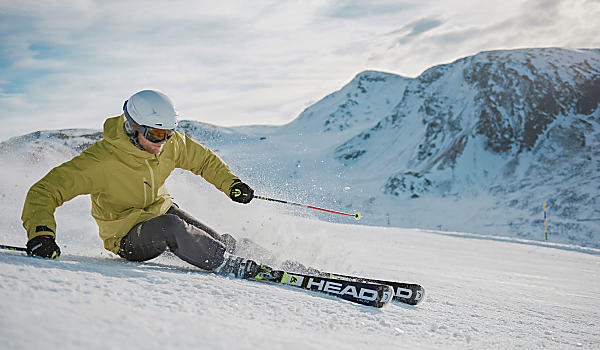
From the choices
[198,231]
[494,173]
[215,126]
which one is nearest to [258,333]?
[198,231]

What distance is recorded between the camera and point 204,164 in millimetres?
3689

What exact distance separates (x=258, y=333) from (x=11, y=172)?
238 inches

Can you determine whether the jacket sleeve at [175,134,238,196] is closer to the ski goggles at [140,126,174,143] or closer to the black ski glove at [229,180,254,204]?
the black ski glove at [229,180,254,204]

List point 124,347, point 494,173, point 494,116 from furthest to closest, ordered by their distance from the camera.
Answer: point 494,116 < point 494,173 < point 124,347

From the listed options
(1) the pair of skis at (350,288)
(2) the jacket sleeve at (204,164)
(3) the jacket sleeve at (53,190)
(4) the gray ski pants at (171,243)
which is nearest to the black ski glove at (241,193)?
(2) the jacket sleeve at (204,164)

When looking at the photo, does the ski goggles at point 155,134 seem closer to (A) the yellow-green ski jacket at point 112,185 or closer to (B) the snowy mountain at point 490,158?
(A) the yellow-green ski jacket at point 112,185

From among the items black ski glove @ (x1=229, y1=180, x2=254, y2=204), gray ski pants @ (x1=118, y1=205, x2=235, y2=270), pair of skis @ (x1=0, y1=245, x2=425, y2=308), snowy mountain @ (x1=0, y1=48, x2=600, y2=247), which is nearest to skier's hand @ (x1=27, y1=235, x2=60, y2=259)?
pair of skis @ (x1=0, y1=245, x2=425, y2=308)

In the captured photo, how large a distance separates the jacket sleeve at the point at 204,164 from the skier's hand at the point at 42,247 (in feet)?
3.96

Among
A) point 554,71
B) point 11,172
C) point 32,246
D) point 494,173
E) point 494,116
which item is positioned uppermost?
point 554,71

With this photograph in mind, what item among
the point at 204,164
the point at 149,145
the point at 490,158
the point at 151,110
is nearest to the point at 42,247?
the point at 149,145

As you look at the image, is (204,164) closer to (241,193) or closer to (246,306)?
(241,193)

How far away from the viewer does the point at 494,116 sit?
1340 inches

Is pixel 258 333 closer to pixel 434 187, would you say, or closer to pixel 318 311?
pixel 318 311

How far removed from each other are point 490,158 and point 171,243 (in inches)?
1304
